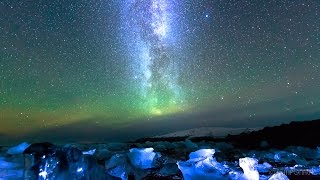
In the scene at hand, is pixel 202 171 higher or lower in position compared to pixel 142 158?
lower

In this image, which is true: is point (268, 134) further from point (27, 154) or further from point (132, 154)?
point (27, 154)

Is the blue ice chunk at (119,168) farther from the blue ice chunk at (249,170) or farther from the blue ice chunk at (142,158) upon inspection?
the blue ice chunk at (249,170)

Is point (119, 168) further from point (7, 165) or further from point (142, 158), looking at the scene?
point (142, 158)

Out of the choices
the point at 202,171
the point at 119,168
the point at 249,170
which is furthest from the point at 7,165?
the point at 249,170

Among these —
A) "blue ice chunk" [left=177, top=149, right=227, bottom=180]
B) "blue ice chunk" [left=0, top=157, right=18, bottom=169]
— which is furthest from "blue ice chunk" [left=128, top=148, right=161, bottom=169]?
"blue ice chunk" [left=0, top=157, right=18, bottom=169]

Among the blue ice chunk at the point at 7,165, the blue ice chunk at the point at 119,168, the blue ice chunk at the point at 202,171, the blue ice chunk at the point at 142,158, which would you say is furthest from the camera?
the blue ice chunk at the point at 142,158

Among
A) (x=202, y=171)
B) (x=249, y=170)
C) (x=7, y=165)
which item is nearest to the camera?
(x=7, y=165)

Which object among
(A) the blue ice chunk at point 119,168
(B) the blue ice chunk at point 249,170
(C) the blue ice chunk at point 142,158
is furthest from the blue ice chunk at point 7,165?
(B) the blue ice chunk at point 249,170

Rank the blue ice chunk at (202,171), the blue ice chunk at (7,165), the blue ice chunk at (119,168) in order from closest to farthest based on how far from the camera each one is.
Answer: the blue ice chunk at (7,165) → the blue ice chunk at (119,168) → the blue ice chunk at (202,171)

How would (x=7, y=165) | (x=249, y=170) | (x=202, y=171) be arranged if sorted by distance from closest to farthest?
1. (x=7, y=165)
2. (x=249, y=170)
3. (x=202, y=171)

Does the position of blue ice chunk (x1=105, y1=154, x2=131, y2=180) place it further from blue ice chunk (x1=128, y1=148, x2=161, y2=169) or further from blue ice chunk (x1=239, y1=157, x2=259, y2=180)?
blue ice chunk (x1=239, y1=157, x2=259, y2=180)

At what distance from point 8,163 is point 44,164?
1.87 metres

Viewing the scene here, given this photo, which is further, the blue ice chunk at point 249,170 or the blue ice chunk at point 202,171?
the blue ice chunk at point 202,171

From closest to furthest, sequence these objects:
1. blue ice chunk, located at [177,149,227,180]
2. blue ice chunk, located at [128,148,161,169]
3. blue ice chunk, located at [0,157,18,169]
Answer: blue ice chunk, located at [0,157,18,169] < blue ice chunk, located at [177,149,227,180] < blue ice chunk, located at [128,148,161,169]
